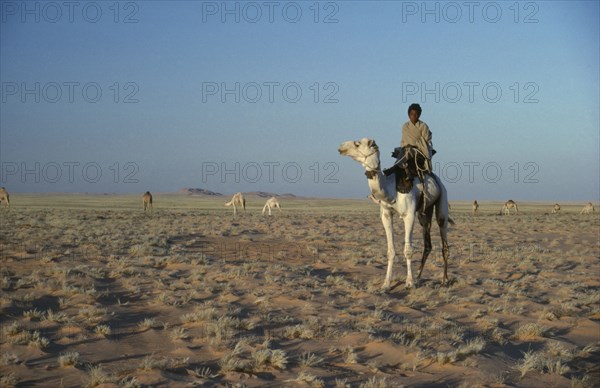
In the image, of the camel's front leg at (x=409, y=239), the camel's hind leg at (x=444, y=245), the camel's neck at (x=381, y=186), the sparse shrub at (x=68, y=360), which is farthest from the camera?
the camel's hind leg at (x=444, y=245)

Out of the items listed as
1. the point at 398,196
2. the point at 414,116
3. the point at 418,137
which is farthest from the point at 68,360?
the point at 414,116

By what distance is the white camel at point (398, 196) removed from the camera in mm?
10312

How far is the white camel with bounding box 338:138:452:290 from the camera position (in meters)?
10.3

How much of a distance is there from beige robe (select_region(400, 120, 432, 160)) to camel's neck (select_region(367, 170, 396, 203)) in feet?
3.55

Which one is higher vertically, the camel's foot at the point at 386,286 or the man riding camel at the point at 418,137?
the man riding camel at the point at 418,137

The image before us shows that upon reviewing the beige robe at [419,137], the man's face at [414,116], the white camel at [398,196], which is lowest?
the white camel at [398,196]

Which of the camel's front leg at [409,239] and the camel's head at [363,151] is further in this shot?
the camel's front leg at [409,239]

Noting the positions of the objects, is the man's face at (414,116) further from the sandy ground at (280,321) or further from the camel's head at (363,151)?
the sandy ground at (280,321)

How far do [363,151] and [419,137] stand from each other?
2.20 m

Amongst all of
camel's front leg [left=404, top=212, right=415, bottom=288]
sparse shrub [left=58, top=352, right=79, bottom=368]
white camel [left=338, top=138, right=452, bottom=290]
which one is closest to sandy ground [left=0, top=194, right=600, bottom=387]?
sparse shrub [left=58, top=352, right=79, bottom=368]

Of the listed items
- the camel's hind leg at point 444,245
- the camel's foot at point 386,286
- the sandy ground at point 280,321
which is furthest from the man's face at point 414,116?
the sandy ground at point 280,321

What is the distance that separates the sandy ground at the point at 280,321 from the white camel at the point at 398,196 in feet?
3.05

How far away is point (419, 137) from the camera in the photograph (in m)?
11.9

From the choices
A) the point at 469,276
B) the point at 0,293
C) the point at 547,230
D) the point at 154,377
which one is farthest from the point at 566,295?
the point at 547,230
